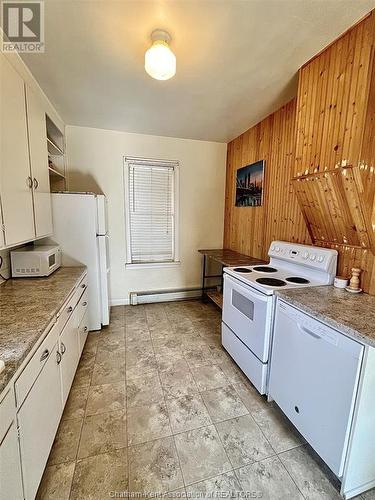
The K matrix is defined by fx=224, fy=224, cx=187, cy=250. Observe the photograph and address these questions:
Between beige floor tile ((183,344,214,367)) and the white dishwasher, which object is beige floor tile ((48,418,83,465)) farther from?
the white dishwasher

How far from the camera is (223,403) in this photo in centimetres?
173

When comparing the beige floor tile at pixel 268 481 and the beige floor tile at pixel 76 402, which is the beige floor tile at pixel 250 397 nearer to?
the beige floor tile at pixel 268 481

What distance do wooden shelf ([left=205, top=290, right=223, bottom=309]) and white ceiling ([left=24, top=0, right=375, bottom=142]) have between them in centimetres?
237

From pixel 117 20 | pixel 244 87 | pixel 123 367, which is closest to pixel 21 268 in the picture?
pixel 123 367

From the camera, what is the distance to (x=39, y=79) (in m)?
1.96

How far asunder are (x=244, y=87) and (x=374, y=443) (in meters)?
2.66

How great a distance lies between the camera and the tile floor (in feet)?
3.91

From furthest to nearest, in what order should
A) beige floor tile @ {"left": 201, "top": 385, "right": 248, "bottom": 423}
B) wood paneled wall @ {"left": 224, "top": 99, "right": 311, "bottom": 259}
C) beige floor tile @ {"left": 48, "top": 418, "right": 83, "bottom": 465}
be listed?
wood paneled wall @ {"left": 224, "top": 99, "right": 311, "bottom": 259}, beige floor tile @ {"left": 201, "top": 385, "right": 248, "bottom": 423}, beige floor tile @ {"left": 48, "top": 418, "right": 83, "bottom": 465}

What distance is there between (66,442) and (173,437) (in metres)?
0.67

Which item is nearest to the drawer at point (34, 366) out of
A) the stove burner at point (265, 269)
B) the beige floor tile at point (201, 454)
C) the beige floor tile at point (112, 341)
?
the beige floor tile at point (201, 454)

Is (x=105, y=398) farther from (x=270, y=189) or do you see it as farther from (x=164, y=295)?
(x=270, y=189)

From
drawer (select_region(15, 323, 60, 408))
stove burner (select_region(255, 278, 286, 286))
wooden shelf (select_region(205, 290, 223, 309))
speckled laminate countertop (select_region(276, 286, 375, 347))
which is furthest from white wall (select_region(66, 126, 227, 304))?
speckled laminate countertop (select_region(276, 286, 375, 347))

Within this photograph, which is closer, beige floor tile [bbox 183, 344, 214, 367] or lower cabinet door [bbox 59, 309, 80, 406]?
lower cabinet door [bbox 59, 309, 80, 406]

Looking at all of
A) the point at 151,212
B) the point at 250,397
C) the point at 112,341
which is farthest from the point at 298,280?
the point at 151,212
